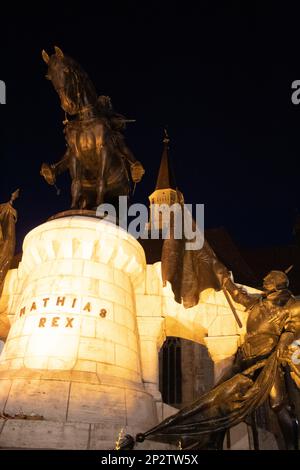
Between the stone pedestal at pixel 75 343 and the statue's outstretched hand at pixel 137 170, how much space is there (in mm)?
1719

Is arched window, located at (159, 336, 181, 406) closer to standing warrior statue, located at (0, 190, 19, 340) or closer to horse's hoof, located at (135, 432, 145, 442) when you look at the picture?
standing warrior statue, located at (0, 190, 19, 340)

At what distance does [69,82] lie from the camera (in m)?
8.63

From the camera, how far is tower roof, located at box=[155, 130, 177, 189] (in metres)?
51.8

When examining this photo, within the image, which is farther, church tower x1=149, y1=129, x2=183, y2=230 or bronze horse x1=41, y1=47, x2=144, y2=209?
church tower x1=149, y1=129, x2=183, y2=230

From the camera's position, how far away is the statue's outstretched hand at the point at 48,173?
9.16 metres

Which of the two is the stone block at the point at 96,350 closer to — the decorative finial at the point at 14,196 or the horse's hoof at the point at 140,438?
the horse's hoof at the point at 140,438

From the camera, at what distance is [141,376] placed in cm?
739

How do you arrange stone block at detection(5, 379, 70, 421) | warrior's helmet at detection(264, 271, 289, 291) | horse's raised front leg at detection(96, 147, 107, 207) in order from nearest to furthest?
1. stone block at detection(5, 379, 70, 421)
2. warrior's helmet at detection(264, 271, 289, 291)
3. horse's raised front leg at detection(96, 147, 107, 207)

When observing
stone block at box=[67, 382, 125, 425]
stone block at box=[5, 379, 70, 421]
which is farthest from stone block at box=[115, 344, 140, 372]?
stone block at box=[5, 379, 70, 421]

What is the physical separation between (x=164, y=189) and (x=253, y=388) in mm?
45926

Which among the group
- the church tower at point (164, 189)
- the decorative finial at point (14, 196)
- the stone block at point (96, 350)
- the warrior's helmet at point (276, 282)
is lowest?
the stone block at point (96, 350)

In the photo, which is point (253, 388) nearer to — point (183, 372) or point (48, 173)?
point (48, 173)

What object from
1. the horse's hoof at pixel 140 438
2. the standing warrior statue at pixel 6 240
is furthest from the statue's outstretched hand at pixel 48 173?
the horse's hoof at pixel 140 438
